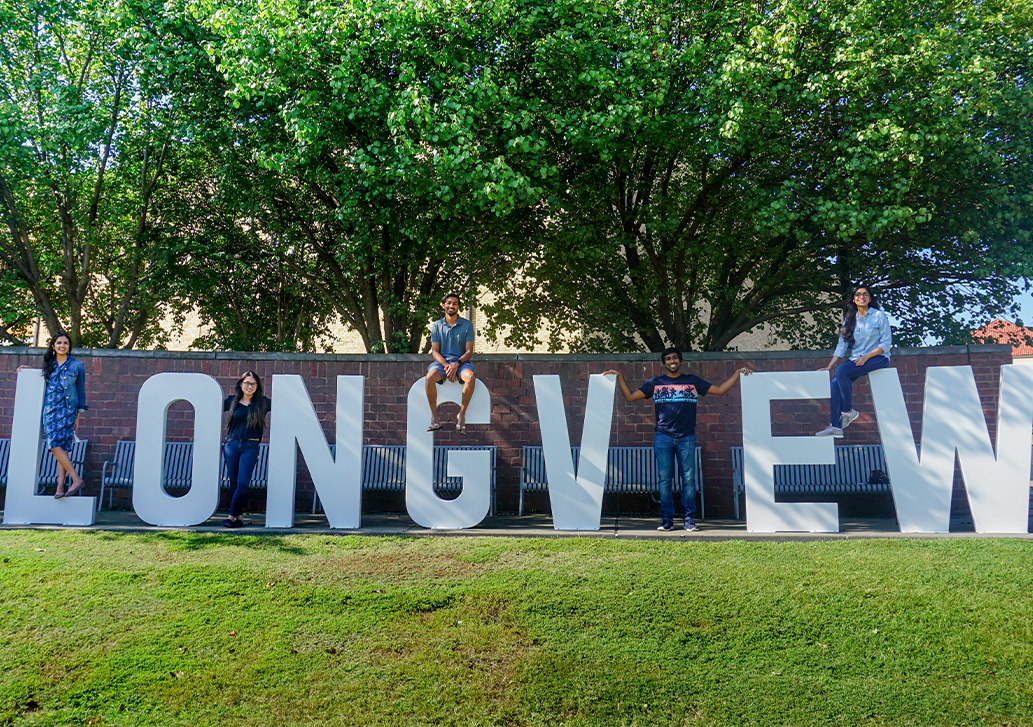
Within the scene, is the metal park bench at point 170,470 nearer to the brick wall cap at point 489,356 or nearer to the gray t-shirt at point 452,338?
the brick wall cap at point 489,356

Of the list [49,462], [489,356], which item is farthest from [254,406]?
[49,462]

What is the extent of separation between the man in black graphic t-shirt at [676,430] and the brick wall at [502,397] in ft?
5.15

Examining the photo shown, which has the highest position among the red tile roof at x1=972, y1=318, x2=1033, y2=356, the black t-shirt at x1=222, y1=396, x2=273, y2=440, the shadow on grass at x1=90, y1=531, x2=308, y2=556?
the red tile roof at x1=972, y1=318, x2=1033, y2=356

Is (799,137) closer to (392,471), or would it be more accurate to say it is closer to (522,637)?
(392,471)

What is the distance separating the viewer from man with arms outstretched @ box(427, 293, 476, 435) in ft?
26.6

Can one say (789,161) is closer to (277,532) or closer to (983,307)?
(983,307)

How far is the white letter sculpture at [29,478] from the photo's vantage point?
25.9 ft

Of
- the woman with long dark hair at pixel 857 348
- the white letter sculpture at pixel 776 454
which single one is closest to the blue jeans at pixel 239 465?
the white letter sculpture at pixel 776 454

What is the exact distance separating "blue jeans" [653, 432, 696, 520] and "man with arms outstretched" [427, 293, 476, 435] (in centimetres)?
219

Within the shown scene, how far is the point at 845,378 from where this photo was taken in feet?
26.1

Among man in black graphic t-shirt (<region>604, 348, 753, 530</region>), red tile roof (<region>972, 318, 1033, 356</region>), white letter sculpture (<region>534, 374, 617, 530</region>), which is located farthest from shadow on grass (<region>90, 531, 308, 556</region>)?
red tile roof (<region>972, 318, 1033, 356</region>)

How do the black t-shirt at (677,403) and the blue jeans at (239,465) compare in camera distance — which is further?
the blue jeans at (239,465)

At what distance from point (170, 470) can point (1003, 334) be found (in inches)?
563

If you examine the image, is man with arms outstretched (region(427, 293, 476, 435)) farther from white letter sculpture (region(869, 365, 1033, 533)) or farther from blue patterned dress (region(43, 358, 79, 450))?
white letter sculpture (region(869, 365, 1033, 533))
